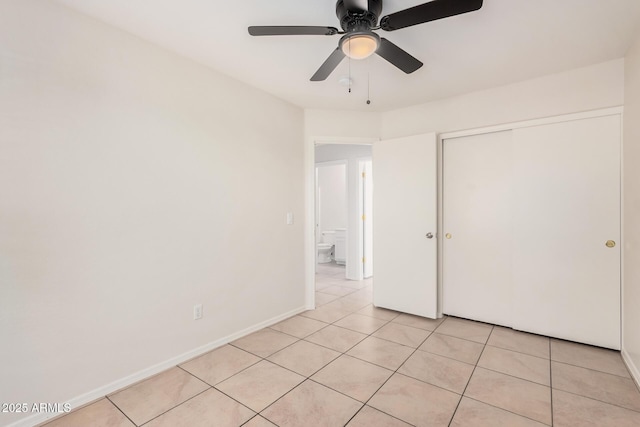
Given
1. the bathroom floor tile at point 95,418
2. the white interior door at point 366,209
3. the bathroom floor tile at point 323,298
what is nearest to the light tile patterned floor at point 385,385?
the bathroom floor tile at point 95,418

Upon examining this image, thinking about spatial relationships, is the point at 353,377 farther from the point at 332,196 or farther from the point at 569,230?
the point at 332,196

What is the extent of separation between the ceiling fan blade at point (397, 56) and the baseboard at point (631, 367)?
260cm

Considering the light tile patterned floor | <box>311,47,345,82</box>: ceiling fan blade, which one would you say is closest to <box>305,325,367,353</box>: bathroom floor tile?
the light tile patterned floor

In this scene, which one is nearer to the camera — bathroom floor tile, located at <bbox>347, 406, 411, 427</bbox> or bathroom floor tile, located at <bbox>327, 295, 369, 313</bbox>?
bathroom floor tile, located at <bbox>347, 406, 411, 427</bbox>

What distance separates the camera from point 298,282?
3545 mm

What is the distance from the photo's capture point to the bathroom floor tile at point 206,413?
1699 mm

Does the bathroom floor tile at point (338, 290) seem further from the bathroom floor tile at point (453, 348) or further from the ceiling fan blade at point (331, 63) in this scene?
the ceiling fan blade at point (331, 63)

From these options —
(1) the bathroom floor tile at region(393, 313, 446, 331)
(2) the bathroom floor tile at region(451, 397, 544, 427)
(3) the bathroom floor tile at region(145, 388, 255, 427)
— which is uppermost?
(2) the bathroom floor tile at region(451, 397, 544, 427)

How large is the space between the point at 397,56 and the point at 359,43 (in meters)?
0.37

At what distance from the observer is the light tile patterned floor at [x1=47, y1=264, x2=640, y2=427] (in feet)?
5.69

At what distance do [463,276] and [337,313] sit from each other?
4.88 feet

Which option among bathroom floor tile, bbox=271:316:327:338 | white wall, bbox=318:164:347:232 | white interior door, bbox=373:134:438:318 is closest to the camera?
bathroom floor tile, bbox=271:316:327:338

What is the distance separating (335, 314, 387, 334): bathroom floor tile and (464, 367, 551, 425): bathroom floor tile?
107cm

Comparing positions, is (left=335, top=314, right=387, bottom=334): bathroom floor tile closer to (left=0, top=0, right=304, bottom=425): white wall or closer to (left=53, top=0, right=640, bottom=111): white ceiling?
(left=0, top=0, right=304, bottom=425): white wall
